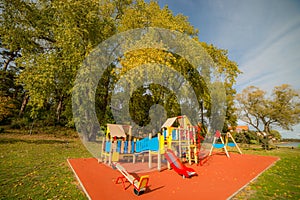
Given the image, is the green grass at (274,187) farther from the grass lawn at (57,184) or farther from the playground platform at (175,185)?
the playground platform at (175,185)

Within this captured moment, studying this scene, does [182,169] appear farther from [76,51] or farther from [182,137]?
[76,51]

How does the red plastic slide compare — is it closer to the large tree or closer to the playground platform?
the playground platform

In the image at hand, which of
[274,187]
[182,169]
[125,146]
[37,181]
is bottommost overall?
[37,181]

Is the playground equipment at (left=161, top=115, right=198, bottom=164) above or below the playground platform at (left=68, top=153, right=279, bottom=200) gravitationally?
above

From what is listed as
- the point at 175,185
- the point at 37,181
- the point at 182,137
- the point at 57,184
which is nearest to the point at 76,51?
the point at 182,137

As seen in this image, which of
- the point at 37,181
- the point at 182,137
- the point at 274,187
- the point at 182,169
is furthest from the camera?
the point at 182,137

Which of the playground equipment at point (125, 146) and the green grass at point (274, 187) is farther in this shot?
the playground equipment at point (125, 146)

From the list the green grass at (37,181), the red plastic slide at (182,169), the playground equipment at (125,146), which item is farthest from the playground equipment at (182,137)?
the green grass at (37,181)

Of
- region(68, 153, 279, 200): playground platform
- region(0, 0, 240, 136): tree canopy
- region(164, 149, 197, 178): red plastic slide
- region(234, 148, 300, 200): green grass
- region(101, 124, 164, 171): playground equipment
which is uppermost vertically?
region(0, 0, 240, 136): tree canopy

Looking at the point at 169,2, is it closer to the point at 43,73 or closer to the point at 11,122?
the point at 43,73

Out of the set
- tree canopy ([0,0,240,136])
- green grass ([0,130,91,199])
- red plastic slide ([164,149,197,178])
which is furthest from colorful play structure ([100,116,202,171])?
tree canopy ([0,0,240,136])

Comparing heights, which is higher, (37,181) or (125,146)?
(125,146)

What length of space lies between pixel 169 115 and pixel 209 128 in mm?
10236

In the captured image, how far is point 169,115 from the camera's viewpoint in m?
16.8
